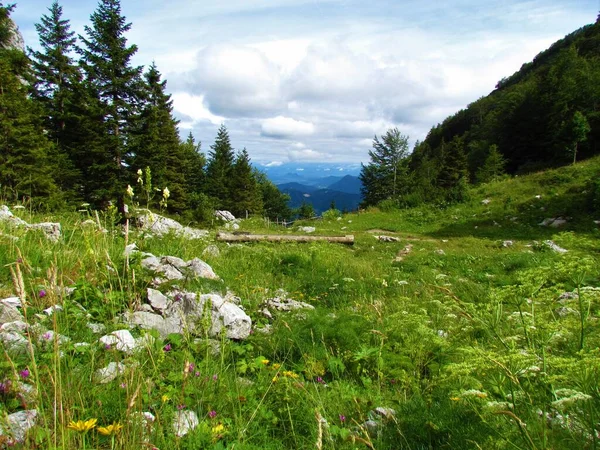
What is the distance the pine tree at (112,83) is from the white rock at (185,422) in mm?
26776

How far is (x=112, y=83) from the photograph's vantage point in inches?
1009

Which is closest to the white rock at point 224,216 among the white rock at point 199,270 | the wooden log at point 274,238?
the wooden log at point 274,238

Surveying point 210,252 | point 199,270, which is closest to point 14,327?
point 199,270

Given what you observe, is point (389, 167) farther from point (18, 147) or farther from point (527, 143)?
point (18, 147)

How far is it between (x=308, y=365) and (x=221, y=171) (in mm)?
51094

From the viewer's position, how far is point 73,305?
12.0 ft

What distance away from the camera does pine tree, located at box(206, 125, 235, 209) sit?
49.5 m

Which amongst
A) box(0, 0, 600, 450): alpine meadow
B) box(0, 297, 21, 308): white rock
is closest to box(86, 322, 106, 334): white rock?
box(0, 0, 600, 450): alpine meadow

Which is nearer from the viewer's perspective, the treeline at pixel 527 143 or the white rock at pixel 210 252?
the white rock at pixel 210 252

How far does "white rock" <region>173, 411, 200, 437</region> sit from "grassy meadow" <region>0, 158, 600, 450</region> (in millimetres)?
52

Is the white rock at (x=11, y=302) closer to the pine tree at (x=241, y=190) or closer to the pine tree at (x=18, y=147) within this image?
the pine tree at (x=18, y=147)

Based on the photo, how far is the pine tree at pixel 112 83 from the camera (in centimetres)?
2530

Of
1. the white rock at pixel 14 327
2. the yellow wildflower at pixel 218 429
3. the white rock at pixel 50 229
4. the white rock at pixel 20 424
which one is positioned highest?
the white rock at pixel 50 229

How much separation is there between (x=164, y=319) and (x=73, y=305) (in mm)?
924
